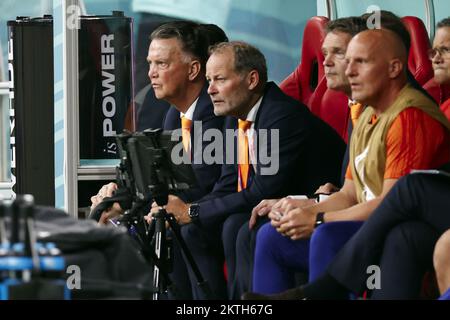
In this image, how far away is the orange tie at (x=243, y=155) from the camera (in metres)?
6.20

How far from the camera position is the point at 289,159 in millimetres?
6043

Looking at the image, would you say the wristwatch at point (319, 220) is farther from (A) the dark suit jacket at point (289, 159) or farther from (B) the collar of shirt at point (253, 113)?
(B) the collar of shirt at point (253, 113)

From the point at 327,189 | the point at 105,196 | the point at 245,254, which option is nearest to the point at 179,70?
the point at 105,196

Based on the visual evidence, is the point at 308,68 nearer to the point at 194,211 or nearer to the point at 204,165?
the point at 204,165

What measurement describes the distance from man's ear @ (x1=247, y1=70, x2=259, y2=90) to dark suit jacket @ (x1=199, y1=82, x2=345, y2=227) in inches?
2.9

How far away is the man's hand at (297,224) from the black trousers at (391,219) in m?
0.49

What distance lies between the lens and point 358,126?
5438 millimetres

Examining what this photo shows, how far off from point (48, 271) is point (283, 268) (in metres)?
2.15

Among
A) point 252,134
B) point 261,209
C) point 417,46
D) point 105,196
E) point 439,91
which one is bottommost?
point 105,196

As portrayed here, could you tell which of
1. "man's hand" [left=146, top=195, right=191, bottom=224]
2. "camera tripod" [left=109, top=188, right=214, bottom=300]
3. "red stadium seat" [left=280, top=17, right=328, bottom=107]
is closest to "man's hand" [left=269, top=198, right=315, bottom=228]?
"camera tripod" [left=109, top=188, right=214, bottom=300]

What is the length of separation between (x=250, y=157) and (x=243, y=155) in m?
0.06

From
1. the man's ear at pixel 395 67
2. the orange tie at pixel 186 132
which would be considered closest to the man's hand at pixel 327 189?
the man's ear at pixel 395 67

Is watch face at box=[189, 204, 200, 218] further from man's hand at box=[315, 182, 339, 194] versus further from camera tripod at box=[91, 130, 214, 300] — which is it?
man's hand at box=[315, 182, 339, 194]
